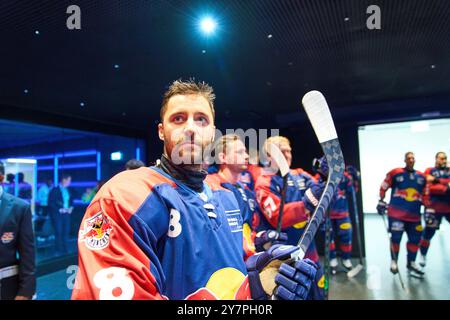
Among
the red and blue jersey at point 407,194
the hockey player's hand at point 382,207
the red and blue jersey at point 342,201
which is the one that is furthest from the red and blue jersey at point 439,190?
the red and blue jersey at point 342,201

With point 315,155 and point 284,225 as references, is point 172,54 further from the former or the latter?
point 315,155

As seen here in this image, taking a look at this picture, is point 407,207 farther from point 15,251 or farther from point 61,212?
point 61,212

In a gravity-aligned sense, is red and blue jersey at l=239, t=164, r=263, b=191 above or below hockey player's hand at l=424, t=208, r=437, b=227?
above

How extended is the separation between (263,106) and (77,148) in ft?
11.2

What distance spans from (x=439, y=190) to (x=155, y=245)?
477cm

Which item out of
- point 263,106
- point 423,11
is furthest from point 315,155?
point 423,11

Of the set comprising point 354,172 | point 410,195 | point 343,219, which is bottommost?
point 343,219

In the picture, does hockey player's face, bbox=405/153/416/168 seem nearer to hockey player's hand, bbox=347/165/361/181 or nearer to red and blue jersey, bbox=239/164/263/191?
hockey player's hand, bbox=347/165/361/181

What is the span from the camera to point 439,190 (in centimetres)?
396

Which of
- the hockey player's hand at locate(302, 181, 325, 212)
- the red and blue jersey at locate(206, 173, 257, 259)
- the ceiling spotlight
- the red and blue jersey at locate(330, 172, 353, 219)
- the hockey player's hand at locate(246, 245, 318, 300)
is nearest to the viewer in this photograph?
the hockey player's hand at locate(246, 245, 318, 300)

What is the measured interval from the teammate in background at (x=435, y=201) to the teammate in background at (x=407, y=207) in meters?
0.15

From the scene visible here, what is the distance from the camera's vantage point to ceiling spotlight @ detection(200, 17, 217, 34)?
2037 mm

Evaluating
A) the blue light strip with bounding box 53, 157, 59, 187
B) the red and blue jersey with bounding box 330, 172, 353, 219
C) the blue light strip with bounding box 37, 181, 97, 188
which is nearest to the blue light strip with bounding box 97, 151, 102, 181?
the blue light strip with bounding box 37, 181, 97, 188

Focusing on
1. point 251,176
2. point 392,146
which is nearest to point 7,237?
point 251,176
